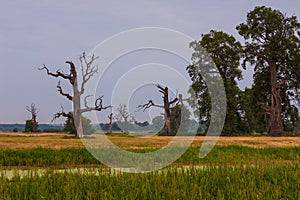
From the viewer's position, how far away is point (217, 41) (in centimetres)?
4322

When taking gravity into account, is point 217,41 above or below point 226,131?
above

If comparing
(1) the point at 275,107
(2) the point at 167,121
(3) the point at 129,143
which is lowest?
(3) the point at 129,143

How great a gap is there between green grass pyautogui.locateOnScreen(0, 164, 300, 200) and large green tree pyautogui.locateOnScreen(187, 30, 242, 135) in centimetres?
3390

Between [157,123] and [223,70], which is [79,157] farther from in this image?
[223,70]

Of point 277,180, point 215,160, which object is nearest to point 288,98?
point 215,160

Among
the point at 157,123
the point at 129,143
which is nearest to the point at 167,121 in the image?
the point at 157,123

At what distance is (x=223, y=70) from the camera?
145 feet

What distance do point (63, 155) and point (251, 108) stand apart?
115 feet

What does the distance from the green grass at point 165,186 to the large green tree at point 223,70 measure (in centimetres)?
3390

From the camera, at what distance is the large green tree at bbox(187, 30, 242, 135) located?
42875 mm

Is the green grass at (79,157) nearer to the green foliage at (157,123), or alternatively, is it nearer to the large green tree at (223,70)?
the green foliage at (157,123)

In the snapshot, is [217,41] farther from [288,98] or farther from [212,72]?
[288,98]

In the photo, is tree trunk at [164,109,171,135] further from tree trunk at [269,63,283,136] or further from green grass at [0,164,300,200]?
green grass at [0,164,300,200]

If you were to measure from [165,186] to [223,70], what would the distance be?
3814 cm
